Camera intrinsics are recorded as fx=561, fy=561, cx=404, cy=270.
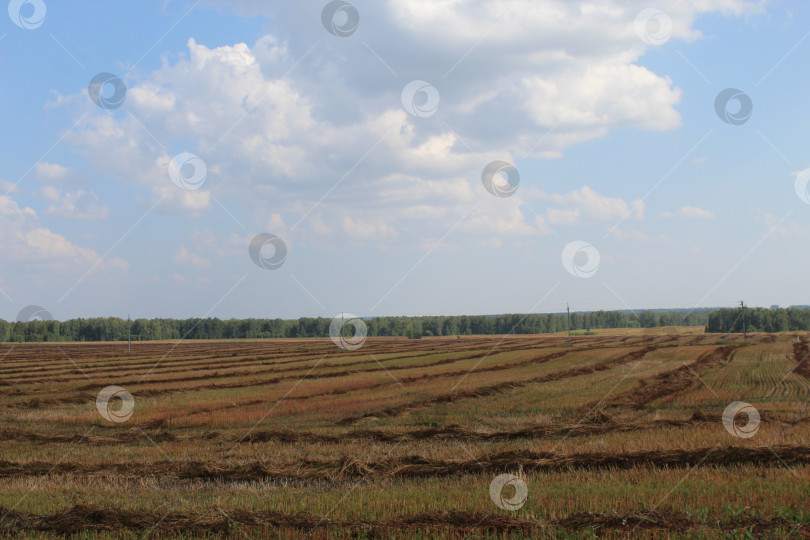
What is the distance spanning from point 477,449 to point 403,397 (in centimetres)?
1294

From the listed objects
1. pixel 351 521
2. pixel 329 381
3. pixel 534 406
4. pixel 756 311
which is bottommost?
pixel 351 521

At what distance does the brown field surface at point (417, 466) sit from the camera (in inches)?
319

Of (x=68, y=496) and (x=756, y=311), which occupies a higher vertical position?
(x=756, y=311)

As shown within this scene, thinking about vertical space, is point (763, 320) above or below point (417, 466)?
above

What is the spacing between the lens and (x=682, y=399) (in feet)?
78.1

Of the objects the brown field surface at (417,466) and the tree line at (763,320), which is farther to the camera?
the tree line at (763,320)

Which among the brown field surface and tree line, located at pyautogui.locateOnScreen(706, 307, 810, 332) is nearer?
A: the brown field surface

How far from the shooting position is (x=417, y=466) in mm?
11953

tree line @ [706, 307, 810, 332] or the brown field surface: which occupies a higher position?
tree line @ [706, 307, 810, 332]

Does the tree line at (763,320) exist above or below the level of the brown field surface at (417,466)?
above

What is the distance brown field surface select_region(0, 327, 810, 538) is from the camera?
8.11 meters

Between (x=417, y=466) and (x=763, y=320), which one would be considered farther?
(x=763, y=320)

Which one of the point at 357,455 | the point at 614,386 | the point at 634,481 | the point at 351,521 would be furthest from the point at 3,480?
the point at 614,386

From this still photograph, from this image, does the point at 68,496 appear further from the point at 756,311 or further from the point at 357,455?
the point at 756,311
